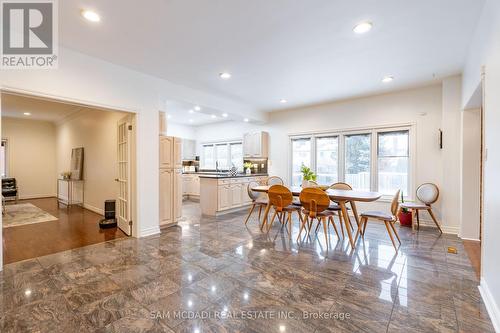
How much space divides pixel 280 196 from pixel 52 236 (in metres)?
3.89

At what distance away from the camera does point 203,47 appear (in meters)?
3.14

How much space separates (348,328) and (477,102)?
3.77 m

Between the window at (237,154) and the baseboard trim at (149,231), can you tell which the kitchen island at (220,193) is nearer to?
the baseboard trim at (149,231)

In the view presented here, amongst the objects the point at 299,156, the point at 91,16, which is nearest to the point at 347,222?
the point at 299,156

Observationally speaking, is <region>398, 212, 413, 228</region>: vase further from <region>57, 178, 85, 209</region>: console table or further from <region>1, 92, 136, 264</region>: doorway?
<region>57, 178, 85, 209</region>: console table

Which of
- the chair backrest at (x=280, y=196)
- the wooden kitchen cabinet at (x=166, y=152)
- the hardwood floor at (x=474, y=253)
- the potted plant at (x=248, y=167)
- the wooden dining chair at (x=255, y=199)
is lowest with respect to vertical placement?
the hardwood floor at (x=474, y=253)

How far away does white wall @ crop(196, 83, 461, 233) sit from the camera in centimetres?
416

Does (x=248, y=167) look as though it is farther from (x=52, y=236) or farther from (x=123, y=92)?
(x=52, y=236)

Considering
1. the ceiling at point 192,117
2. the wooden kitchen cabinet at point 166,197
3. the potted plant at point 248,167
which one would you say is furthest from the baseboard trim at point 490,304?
the potted plant at point 248,167

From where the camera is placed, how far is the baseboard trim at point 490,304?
1735 mm

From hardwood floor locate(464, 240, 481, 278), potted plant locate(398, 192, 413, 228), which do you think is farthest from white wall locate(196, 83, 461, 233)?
hardwood floor locate(464, 240, 481, 278)

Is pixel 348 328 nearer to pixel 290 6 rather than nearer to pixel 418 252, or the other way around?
pixel 418 252

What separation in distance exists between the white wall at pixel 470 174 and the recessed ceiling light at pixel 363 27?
8.25ft

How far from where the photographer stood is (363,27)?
8.65ft
